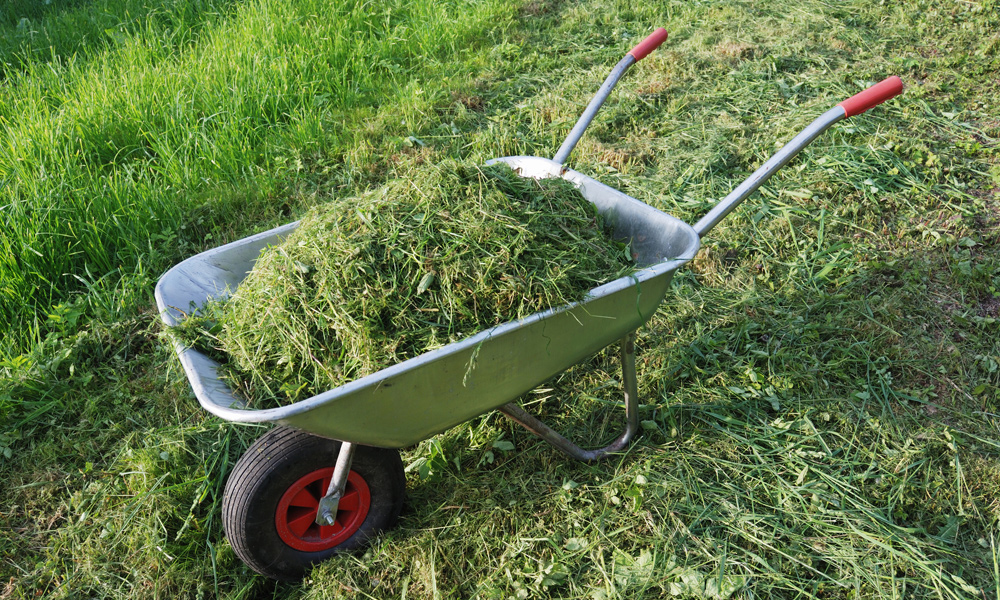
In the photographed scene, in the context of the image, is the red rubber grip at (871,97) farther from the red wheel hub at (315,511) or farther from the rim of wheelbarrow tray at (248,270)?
the red wheel hub at (315,511)

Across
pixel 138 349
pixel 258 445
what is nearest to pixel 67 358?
pixel 138 349

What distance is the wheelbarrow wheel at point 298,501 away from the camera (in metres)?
1.92

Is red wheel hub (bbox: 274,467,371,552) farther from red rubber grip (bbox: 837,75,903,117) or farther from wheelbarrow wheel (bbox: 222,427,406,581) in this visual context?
red rubber grip (bbox: 837,75,903,117)

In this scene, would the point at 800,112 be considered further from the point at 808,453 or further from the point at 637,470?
the point at 637,470

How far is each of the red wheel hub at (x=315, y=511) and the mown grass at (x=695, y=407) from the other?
0.09 metres

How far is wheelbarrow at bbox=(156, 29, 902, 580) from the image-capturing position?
1675 mm

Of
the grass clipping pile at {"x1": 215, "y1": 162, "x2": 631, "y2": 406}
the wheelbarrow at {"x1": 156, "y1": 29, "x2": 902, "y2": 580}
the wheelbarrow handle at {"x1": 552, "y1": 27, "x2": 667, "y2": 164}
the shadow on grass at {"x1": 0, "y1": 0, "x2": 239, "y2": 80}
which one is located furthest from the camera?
the shadow on grass at {"x1": 0, "y1": 0, "x2": 239, "y2": 80}

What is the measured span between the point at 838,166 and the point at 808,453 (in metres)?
1.99

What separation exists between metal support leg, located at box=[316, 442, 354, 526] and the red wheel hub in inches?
1.7

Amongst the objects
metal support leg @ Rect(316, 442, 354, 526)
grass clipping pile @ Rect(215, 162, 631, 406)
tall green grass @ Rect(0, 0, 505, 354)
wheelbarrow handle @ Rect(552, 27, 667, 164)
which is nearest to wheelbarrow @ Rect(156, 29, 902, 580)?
metal support leg @ Rect(316, 442, 354, 526)

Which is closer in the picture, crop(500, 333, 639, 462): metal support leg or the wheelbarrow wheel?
the wheelbarrow wheel

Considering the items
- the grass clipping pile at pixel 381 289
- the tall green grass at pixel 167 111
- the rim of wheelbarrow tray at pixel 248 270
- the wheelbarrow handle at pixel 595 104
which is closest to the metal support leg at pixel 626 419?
the rim of wheelbarrow tray at pixel 248 270

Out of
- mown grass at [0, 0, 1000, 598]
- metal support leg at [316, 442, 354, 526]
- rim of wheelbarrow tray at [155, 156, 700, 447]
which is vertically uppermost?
rim of wheelbarrow tray at [155, 156, 700, 447]

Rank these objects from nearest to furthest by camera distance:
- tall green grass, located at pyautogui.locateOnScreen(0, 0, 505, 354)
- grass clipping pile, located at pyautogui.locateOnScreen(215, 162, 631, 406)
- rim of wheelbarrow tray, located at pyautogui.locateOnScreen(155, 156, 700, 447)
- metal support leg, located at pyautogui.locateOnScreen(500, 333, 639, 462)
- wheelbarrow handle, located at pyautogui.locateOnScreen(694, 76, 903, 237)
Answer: rim of wheelbarrow tray, located at pyautogui.locateOnScreen(155, 156, 700, 447)
grass clipping pile, located at pyautogui.locateOnScreen(215, 162, 631, 406)
wheelbarrow handle, located at pyautogui.locateOnScreen(694, 76, 903, 237)
metal support leg, located at pyautogui.locateOnScreen(500, 333, 639, 462)
tall green grass, located at pyautogui.locateOnScreen(0, 0, 505, 354)
